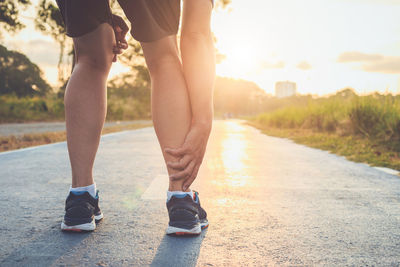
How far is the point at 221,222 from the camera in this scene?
1586 millimetres

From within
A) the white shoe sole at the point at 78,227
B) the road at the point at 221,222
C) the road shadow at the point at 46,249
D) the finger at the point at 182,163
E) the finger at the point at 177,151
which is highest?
the finger at the point at 177,151

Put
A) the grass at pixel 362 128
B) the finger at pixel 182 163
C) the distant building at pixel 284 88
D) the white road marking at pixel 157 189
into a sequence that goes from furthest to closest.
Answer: the distant building at pixel 284 88, the grass at pixel 362 128, the white road marking at pixel 157 189, the finger at pixel 182 163

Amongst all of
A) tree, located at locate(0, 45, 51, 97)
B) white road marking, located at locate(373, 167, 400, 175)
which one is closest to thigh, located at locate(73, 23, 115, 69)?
white road marking, located at locate(373, 167, 400, 175)

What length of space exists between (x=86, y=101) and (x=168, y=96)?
382 mm

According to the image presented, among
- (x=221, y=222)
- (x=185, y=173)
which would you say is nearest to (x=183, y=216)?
(x=185, y=173)

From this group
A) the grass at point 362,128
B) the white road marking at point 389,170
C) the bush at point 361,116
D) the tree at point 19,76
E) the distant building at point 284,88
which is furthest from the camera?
the distant building at point 284,88

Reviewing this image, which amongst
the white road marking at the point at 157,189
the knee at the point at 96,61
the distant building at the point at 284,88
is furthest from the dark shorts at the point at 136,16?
the distant building at the point at 284,88

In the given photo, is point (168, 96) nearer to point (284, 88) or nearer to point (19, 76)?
point (19, 76)

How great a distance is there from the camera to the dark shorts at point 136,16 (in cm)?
138

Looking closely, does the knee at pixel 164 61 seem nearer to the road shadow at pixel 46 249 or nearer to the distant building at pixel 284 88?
the road shadow at pixel 46 249

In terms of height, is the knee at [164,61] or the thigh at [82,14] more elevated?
the thigh at [82,14]

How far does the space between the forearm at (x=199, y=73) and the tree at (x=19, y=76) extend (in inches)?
1154

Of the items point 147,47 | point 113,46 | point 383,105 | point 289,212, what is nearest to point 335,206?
point 289,212

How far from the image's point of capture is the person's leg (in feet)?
4.64
